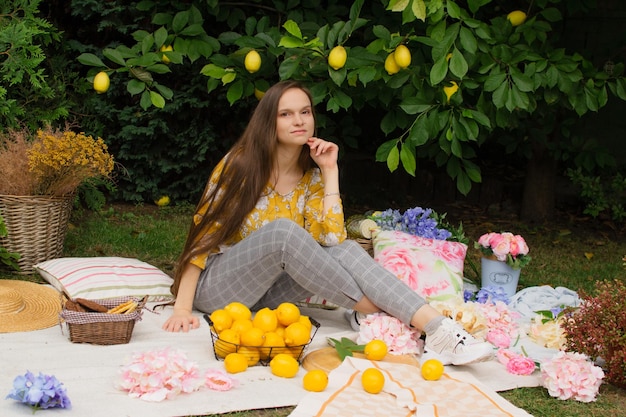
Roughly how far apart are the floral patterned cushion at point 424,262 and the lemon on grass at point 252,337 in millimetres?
1060

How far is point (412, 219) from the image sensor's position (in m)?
4.23

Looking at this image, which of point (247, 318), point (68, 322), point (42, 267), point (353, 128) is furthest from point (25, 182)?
point (353, 128)

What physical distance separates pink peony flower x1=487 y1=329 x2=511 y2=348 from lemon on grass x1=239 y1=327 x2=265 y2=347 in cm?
104

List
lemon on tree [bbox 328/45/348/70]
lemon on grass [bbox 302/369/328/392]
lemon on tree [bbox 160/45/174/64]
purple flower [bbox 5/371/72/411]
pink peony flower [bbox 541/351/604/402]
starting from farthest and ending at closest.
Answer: lemon on tree [bbox 160/45/174/64], lemon on tree [bbox 328/45/348/70], pink peony flower [bbox 541/351/604/402], lemon on grass [bbox 302/369/328/392], purple flower [bbox 5/371/72/411]

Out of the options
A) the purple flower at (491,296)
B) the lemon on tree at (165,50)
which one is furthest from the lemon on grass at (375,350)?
the lemon on tree at (165,50)

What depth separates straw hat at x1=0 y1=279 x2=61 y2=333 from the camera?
3344 mm

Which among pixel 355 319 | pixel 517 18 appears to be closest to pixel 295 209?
pixel 355 319

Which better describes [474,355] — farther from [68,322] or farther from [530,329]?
[68,322]

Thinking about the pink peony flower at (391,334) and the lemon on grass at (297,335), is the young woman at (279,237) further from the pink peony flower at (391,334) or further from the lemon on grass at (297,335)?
the lemon on grass at (297,335)

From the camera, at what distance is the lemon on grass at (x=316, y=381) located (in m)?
2.73

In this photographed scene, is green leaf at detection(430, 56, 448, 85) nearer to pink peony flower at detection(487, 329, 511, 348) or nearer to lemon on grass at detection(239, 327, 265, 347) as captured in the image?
pink peony flower at detection(487, 329, 511, 348)

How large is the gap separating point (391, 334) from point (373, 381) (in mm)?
470

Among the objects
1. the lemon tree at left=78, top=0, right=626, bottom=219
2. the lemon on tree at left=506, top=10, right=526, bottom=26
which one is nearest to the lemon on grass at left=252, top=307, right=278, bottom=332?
the lemon tree at left=78, top=0, right=626, bottom=219

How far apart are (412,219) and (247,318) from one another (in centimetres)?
142
